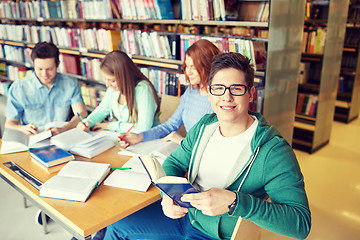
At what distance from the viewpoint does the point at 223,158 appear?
1353mm

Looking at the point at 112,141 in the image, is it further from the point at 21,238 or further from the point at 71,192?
the point at 21,238

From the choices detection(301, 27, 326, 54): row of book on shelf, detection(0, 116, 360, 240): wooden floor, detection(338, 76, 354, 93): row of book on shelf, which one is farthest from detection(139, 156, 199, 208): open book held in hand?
detection(338, 76, 354, 93): row of book on shelf

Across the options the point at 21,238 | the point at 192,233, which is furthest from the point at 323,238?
the point at 21,238

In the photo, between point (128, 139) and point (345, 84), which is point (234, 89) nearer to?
point (128, 139)

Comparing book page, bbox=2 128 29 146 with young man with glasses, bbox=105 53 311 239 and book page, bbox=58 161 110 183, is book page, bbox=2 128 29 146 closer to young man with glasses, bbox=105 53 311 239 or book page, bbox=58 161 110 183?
book page, bbox=58 161 110 183

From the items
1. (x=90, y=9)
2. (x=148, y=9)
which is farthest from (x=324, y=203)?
(x=90, y=9)

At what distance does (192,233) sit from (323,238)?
135 cm

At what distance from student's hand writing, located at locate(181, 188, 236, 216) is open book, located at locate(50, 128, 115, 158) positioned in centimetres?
93

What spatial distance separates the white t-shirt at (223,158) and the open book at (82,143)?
71 centimetres

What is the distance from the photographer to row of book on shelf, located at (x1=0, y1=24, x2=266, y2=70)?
2873mm

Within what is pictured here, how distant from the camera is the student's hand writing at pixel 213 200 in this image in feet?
3.51

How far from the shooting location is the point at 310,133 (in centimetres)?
397

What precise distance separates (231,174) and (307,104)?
11.2ft

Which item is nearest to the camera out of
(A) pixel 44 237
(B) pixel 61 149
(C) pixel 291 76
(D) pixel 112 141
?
(B) pixel 61 149
